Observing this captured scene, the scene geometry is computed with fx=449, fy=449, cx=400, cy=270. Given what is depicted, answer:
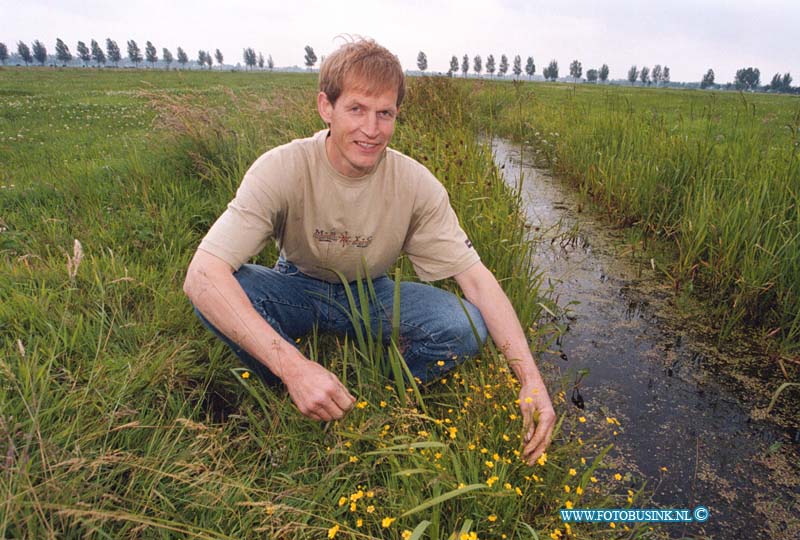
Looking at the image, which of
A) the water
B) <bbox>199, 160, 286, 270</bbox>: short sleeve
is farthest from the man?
the water

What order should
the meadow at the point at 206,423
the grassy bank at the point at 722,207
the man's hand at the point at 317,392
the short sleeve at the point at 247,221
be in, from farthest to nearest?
the grassy bank at the point at 722,207
the short sleeve at the point at 247,221
the man's hand at the point at 317,392
the meadow at the point at 206,423

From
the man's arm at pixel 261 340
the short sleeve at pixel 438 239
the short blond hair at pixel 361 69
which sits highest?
the short blond hair at pixel 361 69

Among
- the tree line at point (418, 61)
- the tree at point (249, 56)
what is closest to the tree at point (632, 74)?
the tree line at point (418, 61)

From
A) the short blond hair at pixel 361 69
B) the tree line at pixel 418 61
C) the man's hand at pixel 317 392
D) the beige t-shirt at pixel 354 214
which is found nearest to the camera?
the man's hand at pixel 317 392

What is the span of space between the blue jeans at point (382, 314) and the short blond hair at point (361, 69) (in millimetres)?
916

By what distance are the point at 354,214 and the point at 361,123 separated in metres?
0.42

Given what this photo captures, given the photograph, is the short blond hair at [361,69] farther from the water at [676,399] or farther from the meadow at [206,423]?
the water at [676,399]

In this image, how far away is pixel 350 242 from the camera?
2.19m

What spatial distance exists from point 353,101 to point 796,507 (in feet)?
8.17

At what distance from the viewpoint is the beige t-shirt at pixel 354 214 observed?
2066 mm

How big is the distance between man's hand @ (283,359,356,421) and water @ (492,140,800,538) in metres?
1.34

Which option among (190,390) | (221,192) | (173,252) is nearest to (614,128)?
(221,192)

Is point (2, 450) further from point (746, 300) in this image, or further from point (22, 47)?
point (22, 47)

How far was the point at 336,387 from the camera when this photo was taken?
1.54 m
